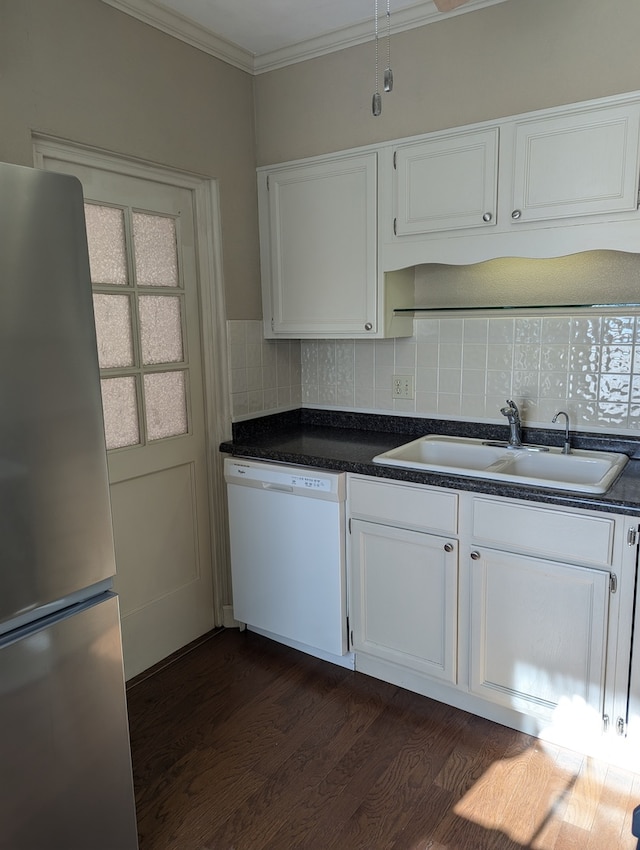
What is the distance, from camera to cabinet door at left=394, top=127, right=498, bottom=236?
7.20 feet

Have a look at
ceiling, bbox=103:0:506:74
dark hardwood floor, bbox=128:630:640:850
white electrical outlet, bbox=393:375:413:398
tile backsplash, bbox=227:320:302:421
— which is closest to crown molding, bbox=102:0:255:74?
ceiling, bbox=103:0:506:74

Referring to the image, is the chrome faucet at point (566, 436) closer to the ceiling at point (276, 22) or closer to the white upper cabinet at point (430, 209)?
the white upper cabinet at point (430, 209)

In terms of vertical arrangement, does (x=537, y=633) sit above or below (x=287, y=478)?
below

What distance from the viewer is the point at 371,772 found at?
199cm

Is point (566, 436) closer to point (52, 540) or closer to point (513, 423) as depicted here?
point (513, 423)

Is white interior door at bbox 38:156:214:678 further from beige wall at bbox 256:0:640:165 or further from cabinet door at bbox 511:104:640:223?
cabinet door at bbox 511:104:640:223

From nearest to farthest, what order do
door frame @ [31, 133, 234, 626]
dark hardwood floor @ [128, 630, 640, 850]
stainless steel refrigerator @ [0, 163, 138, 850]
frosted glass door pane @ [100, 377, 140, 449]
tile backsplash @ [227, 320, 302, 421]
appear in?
stainless steel refrigerator @ [0, 163, 138, 850]
dark hardwood floor @ [128, 630, 640, 850]
frosted glass door pane @ [100, 377, 140, 449]
door frame @ [31, 133, 234, 626]
tile backsplash @ [227, 320, 302, 421]

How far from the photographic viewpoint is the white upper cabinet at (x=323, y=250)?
2.53 meters

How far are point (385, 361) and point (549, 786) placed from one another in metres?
1.77

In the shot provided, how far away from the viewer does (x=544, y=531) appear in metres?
1.95

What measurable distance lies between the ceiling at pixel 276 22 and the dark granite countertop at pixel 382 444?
1594 millimetres

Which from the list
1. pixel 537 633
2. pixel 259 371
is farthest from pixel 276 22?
pixel 537 633

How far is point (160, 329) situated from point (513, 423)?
1495mm

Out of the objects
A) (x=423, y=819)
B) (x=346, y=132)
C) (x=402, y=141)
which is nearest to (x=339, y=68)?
(x=346, y=132)
